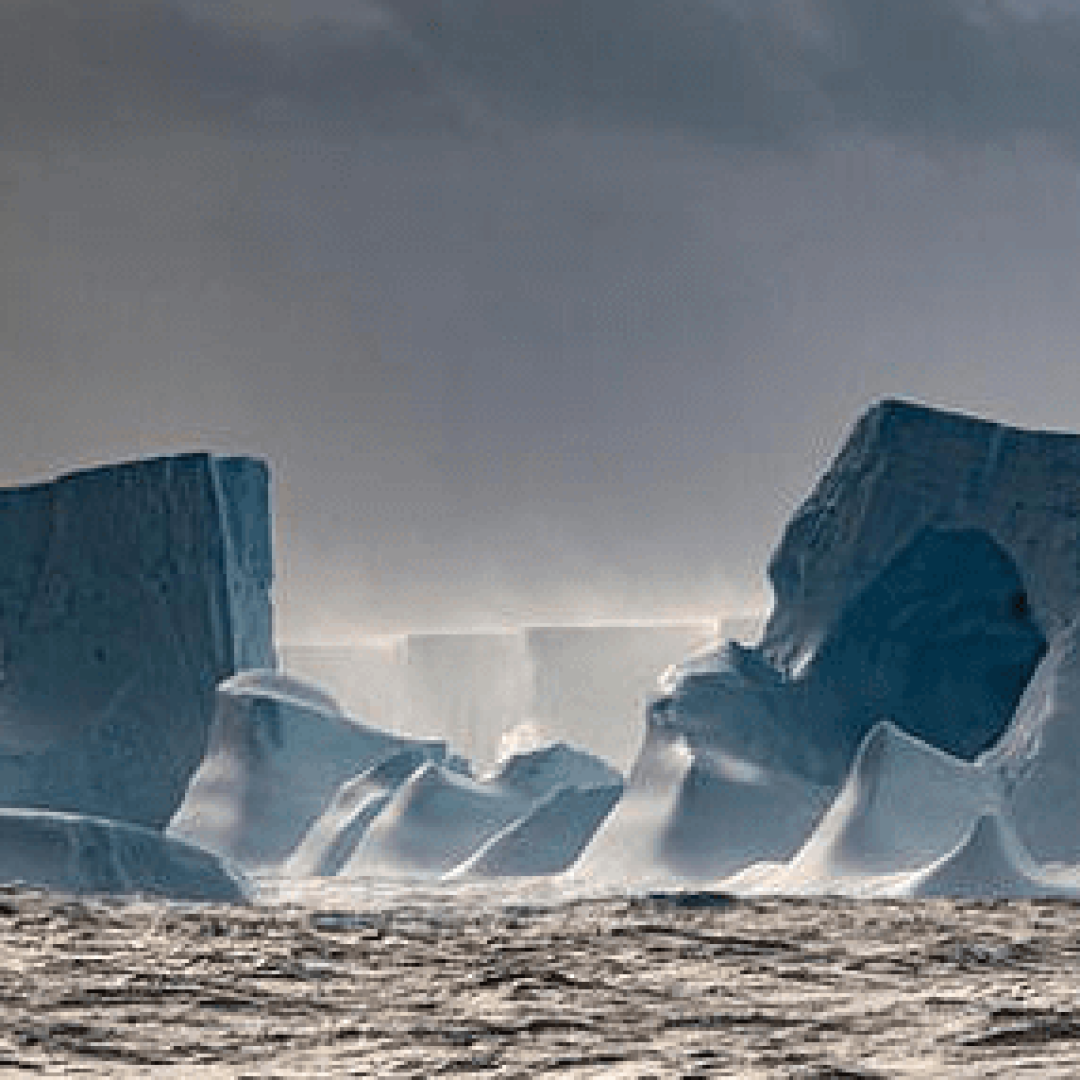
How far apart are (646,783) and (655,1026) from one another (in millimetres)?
44432

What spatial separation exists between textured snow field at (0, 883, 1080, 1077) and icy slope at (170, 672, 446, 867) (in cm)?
4795

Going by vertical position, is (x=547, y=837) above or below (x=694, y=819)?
below

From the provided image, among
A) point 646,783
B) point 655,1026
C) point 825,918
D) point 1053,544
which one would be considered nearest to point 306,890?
point 646,783

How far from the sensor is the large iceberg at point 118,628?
236 feet

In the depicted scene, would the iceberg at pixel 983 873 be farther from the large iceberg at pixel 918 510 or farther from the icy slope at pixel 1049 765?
the large iceberg at pixel 918 510

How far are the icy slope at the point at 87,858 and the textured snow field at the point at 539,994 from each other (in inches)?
1208

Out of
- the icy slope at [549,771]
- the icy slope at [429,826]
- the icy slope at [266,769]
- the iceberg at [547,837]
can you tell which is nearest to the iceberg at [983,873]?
the iceberg at [547,837]

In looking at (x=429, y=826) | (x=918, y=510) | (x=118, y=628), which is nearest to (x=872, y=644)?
(x=918, y=510)

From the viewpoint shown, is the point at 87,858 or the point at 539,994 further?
the point at 87,858

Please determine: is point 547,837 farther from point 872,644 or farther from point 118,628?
point 118,628

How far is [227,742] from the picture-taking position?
7100 centimetres

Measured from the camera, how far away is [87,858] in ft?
174

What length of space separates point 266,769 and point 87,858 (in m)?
19.6

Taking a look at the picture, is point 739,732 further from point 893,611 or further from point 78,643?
point 78,643
